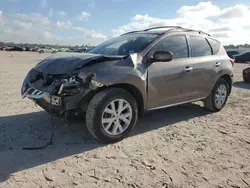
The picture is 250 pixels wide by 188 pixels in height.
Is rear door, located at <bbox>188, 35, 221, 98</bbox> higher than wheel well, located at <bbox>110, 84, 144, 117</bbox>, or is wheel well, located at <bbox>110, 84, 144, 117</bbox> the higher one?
rear door, located at <bbox>188, 35, 221, 98</bbox>

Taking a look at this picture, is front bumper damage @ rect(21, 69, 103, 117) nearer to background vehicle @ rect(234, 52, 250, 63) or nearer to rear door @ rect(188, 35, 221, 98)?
rear door @ rect(188, 35, 221, 98)

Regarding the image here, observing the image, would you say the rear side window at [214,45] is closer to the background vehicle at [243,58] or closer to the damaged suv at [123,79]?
the damaged suv at [123,79]

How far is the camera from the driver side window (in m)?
4.65

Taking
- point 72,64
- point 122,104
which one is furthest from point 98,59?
point 122,104

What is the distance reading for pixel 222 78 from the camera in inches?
237

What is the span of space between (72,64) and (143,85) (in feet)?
3.96

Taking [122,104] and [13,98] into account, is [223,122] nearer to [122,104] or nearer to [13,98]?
[122,104]

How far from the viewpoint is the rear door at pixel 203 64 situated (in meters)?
5.22

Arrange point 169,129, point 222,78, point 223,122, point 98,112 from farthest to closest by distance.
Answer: point 222,78 → point 223,122 → point 169,129 → point 98,112

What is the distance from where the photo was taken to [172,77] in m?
4.66

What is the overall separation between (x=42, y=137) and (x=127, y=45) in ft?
7.36

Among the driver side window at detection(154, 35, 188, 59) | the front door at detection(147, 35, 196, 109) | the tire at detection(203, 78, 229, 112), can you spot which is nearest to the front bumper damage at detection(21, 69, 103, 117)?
the front door at detection(147, 35, 196, 109)

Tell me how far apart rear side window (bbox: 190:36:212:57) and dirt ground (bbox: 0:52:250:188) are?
4.60 feet

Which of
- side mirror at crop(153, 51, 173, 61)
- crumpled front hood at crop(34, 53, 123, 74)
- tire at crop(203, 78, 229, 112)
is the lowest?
tire at crop(203, 78, 229, 112)
